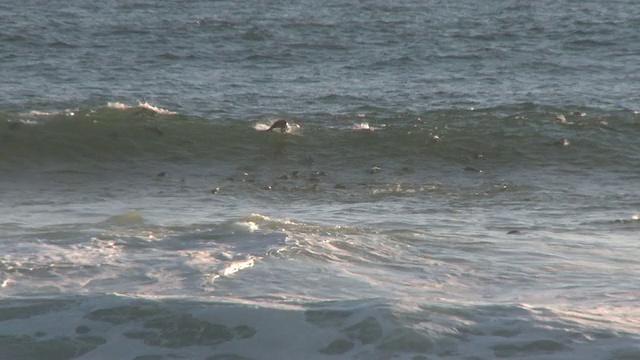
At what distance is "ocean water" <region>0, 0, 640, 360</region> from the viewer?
5.04 meters

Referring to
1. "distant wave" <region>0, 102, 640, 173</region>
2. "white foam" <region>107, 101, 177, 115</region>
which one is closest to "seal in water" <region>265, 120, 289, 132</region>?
"distant wave" <region>0, 102, 640, 173</region>

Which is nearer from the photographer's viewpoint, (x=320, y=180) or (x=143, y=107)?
(x=320, y=180)

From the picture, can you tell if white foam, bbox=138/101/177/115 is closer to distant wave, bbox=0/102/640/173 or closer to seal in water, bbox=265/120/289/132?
distant wave, bbox=0/102/640/173

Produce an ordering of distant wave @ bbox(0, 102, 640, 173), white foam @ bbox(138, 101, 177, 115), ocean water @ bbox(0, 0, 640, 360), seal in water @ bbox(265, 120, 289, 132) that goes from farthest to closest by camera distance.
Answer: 1. white foam @ bbox(138, 101, 177, 115)
2. seal in water @ bbox(265, 120, 289, 132)
3. distant wave @ bbox(0, 102, 640, 173)
4. ocean water @ bbox(0, 0, 640, 360)

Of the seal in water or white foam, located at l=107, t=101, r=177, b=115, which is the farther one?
white foam, located at l=107, t=101, r=177, b=115

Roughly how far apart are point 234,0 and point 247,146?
449 inches

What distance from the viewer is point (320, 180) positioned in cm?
1055

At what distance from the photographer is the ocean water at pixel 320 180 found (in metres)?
5.04

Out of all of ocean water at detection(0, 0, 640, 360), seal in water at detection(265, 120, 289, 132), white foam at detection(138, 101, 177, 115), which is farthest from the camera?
white foam at detection(138, 101, 177, 115)

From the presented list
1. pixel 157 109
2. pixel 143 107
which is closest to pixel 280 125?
pixel 157 109

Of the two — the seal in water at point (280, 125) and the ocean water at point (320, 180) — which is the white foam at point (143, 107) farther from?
the seal in water at point (280, 125)

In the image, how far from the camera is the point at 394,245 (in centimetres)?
702

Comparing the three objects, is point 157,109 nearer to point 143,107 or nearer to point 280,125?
point 143,107

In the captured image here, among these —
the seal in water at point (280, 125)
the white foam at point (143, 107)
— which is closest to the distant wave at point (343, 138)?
the white foam at point (143, 107)
